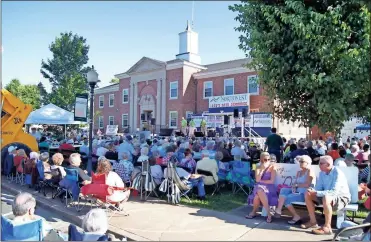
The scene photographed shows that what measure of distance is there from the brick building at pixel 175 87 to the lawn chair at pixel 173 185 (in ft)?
64.5

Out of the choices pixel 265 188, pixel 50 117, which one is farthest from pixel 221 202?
pixel 50 117

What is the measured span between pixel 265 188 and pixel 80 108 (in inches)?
235

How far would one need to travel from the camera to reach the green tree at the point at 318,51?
18.9 ft

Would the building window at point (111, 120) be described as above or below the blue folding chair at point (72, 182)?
above

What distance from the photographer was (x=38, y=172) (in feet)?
26.3

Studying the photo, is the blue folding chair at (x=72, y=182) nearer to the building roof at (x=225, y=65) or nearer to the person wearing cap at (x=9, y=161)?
the person wearing cap at (x=9, y=161)

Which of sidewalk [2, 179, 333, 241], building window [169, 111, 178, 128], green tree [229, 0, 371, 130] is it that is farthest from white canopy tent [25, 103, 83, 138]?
building window [169, 111, 178, 128]

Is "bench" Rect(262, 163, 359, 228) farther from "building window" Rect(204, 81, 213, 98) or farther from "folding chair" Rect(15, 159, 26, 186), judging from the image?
"building window" Rect(204, 81, 213, 98)

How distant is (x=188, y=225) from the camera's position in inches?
212

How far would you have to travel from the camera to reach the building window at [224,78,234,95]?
27.9 m

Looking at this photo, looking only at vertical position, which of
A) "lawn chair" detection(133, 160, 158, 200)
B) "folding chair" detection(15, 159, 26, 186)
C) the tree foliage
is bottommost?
"folding chair" detection(15, 159, 26, 186)

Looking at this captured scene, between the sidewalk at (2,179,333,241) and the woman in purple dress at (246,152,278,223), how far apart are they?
0.98 ft

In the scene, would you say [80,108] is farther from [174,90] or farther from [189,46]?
[189,46]

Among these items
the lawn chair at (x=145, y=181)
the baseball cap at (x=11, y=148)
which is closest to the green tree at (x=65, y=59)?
the baseball cap at (x=11, y=148)
